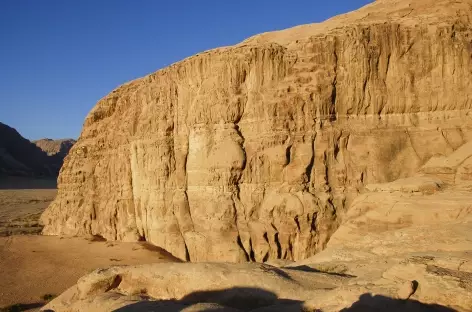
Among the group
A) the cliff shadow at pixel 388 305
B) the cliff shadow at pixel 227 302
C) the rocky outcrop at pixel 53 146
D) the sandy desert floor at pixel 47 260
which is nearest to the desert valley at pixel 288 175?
the cliff shadow at pixel 227 302

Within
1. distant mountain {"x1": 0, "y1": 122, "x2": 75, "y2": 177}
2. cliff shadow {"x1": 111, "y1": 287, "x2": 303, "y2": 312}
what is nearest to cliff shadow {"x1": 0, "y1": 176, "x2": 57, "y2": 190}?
distant mountain {"x1": 0, "y1": 122, "x2": 75, "y2": 177}

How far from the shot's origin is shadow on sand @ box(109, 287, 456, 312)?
666cm

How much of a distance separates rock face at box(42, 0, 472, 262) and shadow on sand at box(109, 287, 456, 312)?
8.69 m

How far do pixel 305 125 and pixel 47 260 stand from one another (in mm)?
16747

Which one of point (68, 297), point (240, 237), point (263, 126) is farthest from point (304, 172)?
point (68, 297)

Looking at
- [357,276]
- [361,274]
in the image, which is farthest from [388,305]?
[361,274]

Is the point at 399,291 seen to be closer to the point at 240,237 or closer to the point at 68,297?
the point at 68,297

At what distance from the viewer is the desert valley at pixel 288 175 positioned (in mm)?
9906

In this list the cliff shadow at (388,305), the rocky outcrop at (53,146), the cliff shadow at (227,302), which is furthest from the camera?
the rocky outcrop at (53,146)

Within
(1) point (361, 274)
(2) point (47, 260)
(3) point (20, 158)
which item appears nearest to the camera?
(1) point (361, 274)

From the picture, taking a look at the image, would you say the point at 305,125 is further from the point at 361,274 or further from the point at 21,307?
the point at 21,307

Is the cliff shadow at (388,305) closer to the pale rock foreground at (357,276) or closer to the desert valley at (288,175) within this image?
the pale rock foreground at (357,276)

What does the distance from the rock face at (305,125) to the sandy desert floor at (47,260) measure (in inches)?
101

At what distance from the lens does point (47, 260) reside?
23203mm
